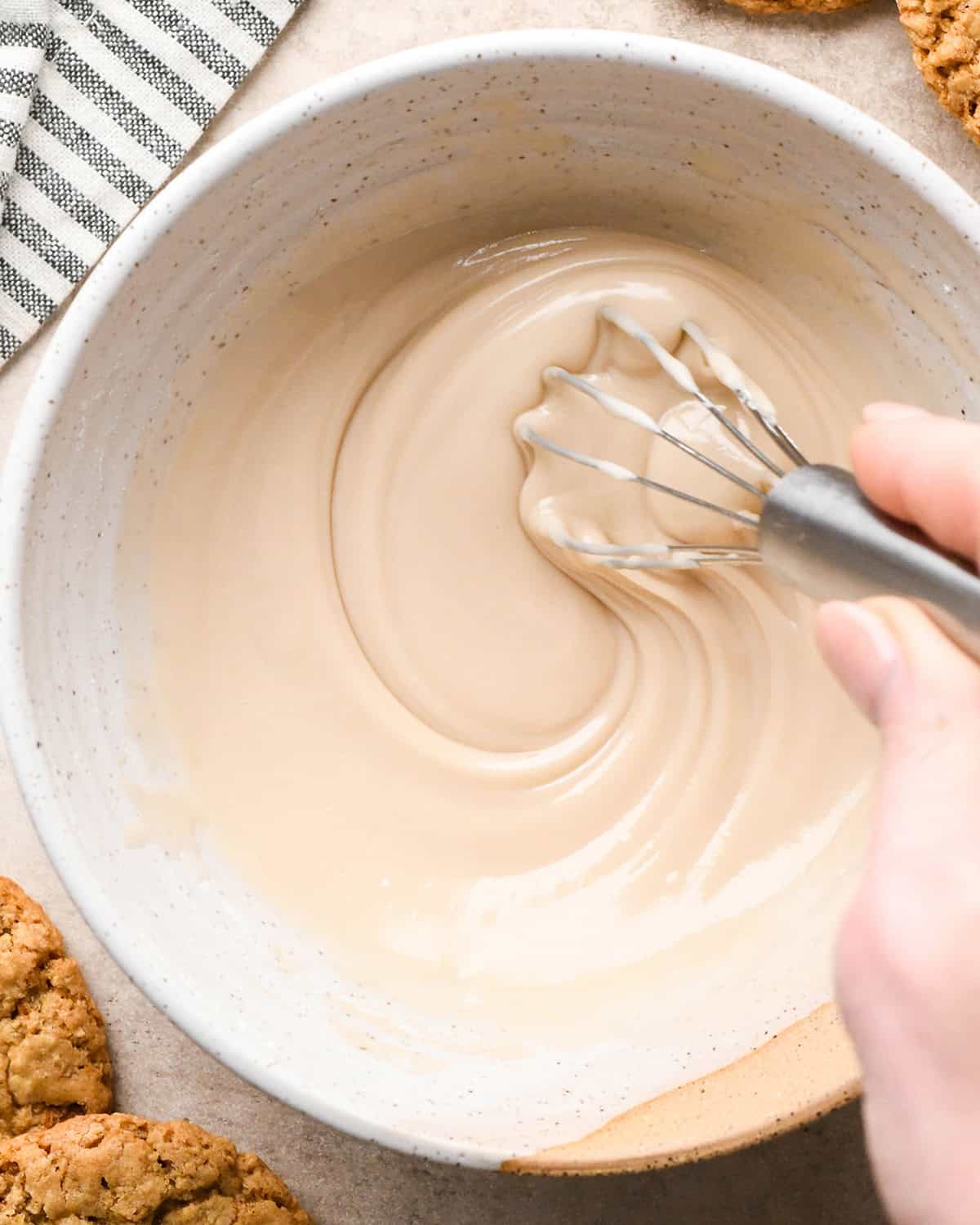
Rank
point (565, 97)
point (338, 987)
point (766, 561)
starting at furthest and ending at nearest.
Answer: point (338, 987)
point (565, 97)
point (766, 561)

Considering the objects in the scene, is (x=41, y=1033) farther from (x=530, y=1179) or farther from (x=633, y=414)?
(x=633, y=414)

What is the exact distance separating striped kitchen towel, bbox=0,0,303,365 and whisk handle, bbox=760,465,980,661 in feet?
2.23

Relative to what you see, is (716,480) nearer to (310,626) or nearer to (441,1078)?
(310,626)

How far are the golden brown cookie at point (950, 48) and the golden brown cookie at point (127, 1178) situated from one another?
111 cm

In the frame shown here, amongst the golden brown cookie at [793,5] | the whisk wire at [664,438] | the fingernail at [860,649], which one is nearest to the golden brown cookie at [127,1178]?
the whisk wire at [664,438]

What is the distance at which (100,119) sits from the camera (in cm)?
115

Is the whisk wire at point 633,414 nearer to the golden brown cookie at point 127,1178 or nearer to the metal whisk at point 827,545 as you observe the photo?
the metal whisk at point 827,545

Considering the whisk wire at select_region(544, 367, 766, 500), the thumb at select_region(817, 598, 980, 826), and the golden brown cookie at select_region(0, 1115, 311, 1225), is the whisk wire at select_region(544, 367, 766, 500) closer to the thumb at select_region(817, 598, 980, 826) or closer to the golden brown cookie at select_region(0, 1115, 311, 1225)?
the thumb at select_region(817, 598, 980, 826)

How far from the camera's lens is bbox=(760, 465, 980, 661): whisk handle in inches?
26.8

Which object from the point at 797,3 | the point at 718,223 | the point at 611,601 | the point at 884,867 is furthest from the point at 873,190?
the point at 884,867

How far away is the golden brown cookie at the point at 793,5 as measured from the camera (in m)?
1.10

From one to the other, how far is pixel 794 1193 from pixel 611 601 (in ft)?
1.87

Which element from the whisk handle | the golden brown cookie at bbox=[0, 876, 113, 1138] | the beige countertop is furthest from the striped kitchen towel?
the whisk handle

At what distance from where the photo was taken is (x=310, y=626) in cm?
114
